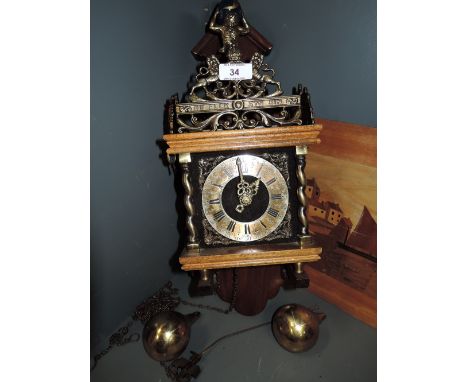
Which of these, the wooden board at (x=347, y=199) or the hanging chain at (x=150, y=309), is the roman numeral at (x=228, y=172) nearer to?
the wooden board at (x=347, y=199)

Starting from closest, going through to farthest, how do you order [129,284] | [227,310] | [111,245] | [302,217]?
[302,217] → [111,245] → [129,284] → [227,310]

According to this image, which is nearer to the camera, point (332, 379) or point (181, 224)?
point (332, 379)

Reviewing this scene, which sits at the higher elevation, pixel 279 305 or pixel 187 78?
pixel 187 78

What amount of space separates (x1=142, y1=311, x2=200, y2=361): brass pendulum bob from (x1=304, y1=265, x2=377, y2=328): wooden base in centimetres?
66

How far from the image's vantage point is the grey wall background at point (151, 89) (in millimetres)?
1337

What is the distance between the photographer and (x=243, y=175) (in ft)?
4.29

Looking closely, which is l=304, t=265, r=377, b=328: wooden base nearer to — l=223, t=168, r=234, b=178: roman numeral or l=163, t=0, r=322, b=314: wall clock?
l=163, t=0, r=322, b=314: wall clock

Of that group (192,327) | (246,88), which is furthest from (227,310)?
(246,88)

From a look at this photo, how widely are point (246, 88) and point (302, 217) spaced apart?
57 centimetres

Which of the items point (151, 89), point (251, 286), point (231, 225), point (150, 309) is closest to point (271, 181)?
point (231, 225)

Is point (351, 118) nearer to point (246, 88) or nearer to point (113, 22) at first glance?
point (246, 88)

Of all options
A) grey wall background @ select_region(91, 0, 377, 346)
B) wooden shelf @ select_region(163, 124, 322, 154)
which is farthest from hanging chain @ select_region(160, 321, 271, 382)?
wooden shelf @ select_region(163, 124, 322, 154)

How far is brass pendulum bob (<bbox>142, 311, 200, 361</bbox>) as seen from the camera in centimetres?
140

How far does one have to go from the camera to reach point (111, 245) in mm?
1420
